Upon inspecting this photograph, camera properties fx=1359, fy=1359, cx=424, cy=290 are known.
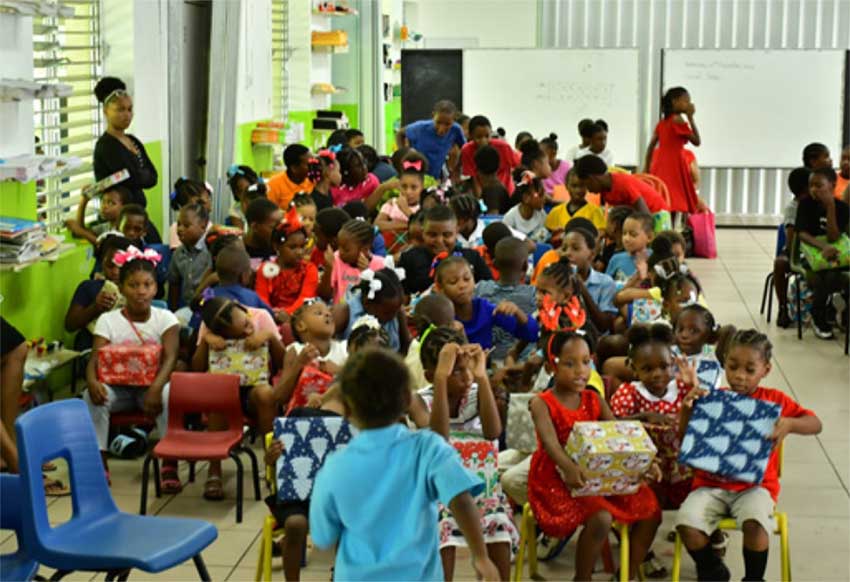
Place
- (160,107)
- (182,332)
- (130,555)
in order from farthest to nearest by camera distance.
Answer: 1. (160,107)
2. (182,332)
3. (130,555)

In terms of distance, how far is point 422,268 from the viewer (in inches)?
266

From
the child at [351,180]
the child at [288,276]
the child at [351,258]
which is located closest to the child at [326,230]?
the child at [288,276]

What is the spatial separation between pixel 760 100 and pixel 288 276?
1029cm

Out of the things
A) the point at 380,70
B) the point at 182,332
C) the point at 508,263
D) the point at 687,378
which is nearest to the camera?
the point at 687,378

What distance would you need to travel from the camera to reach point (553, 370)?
4.92 meters

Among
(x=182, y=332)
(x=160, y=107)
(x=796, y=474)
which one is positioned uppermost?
(x=160, y=107)

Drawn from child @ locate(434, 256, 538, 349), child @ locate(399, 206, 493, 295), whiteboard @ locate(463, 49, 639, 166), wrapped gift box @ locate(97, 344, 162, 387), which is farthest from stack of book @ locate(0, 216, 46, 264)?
whiteboard @ locate(463, 49, 639, 166)

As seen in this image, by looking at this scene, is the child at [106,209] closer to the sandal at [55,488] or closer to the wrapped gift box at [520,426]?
the sandal at [55,488]

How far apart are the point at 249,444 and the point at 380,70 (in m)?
11.1

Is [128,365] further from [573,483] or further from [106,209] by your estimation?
[573,483]

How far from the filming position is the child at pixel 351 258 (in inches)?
263

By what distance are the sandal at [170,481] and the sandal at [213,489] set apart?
15 cm

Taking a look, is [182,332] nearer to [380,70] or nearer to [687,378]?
[687,378]

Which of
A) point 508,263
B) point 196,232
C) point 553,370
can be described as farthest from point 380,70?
point 553,370
